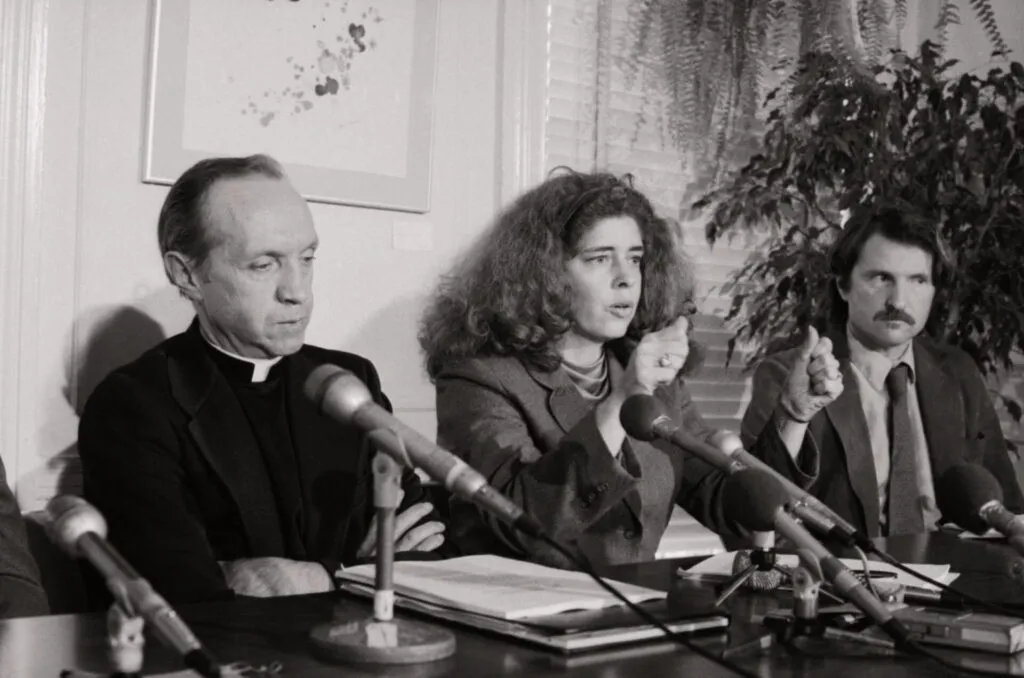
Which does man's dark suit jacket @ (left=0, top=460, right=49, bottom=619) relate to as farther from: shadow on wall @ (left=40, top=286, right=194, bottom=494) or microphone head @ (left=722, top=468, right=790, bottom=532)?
microphone head @ (left=722, top=468, right=790, bottom=532)

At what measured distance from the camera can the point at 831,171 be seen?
3.70 m

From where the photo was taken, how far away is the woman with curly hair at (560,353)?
2311 millimetres

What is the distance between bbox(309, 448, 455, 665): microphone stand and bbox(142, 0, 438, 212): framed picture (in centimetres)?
164

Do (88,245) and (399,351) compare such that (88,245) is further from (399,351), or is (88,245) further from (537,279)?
(537,279)

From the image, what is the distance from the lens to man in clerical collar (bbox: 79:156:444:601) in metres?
1.97

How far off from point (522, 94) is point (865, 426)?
1.28m

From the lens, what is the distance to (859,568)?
179 centimetres

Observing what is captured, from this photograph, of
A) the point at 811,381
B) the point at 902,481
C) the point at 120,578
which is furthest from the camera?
the point at 902,481

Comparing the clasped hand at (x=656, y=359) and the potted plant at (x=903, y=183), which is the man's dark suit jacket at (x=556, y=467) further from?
the potted plant at (x=903, y=183)

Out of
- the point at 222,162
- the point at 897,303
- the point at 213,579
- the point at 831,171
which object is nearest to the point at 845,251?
the point at 897,303

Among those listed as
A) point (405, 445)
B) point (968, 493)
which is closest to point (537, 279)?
point (968, 493)

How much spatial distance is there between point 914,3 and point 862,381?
2009 mm

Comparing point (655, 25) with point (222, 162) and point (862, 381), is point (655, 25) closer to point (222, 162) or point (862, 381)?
point (862, 381)

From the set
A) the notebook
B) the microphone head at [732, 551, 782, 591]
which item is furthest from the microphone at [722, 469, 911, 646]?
the microphone head at [732, 551, 782, 591]
